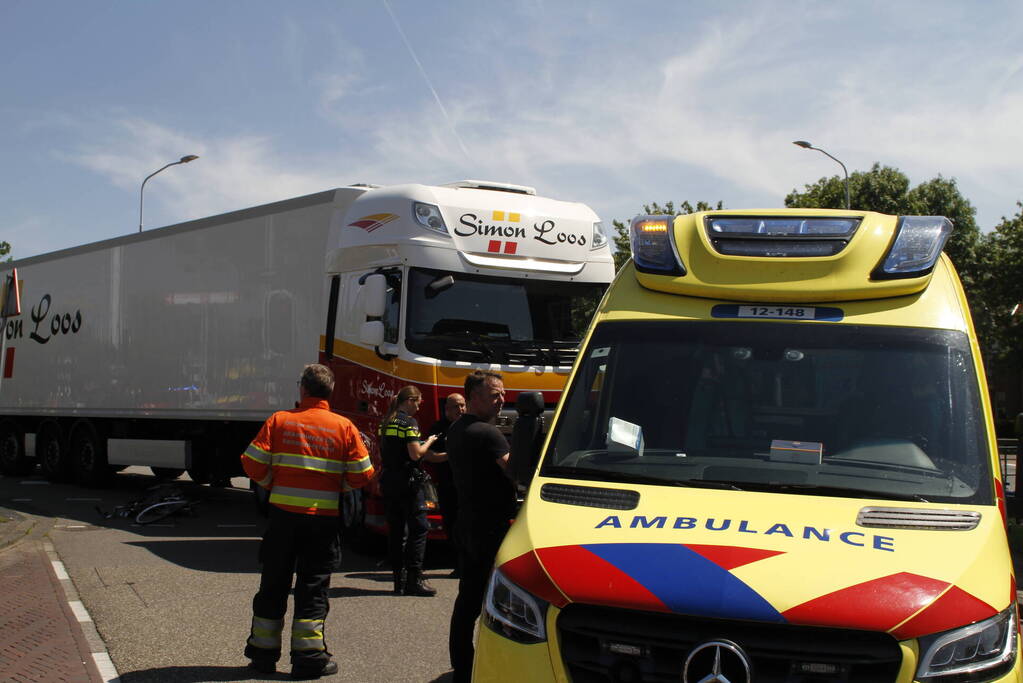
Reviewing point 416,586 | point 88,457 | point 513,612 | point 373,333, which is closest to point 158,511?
point 373,333

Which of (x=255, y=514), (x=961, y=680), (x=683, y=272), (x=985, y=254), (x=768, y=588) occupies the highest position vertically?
(x=985, y=254)

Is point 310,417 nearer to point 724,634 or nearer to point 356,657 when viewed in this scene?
point 356,657

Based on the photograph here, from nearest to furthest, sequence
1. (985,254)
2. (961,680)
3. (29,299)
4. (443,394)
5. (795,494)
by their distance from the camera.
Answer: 1. (961,680)
2. (795,494)
3. (443,394)
4. (29,299)
5. (985,254)

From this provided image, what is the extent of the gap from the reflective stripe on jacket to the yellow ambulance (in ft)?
6.83

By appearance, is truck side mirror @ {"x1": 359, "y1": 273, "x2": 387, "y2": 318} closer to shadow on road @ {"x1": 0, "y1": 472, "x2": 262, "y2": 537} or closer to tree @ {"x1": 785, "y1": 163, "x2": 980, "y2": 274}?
shadow on road @ {"x1": 0, "y1": 472, "x2": 262, "y2": 537}

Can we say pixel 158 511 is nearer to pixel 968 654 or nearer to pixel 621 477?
pixel 621 477

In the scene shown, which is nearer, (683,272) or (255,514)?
(683,272)

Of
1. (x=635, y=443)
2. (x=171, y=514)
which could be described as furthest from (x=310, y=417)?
(x=171, y=514)

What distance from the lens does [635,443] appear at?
182 inches

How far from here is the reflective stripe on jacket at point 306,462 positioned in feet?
20.9

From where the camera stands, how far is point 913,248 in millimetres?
4848

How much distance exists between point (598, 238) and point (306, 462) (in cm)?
599

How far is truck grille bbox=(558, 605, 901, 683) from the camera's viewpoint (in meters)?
3.36

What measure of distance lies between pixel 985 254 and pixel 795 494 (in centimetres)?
4334
